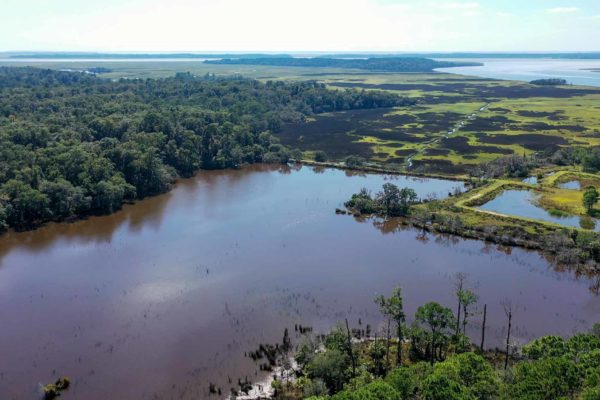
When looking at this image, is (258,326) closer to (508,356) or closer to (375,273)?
(375,273)

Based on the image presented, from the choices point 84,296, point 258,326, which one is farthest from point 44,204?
point 258,326

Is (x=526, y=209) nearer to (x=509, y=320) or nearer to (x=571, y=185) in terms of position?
(x=571, y=185)

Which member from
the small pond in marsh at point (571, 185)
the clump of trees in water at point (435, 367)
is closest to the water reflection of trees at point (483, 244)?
the clump of trees in water at point (435, 367)

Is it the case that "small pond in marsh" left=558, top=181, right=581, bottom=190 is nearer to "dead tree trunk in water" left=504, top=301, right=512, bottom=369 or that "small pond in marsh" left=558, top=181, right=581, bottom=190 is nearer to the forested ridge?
"dead tree trunk in water" left=504, top=301, right=512, bottom=369

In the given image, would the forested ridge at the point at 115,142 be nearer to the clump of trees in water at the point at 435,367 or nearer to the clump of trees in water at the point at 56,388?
the clump of trees in water at the point at 56,388

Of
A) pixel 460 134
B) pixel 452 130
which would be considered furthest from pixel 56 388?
pixel 452 130

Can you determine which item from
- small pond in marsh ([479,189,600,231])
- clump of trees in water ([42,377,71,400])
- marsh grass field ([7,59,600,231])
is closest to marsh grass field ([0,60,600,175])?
marsh grass field ([7,59,600,231])
